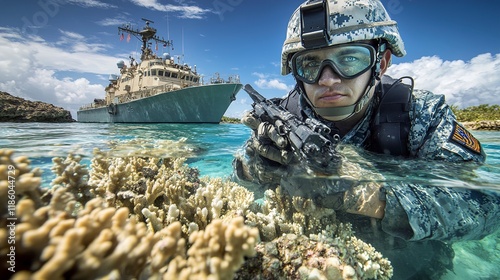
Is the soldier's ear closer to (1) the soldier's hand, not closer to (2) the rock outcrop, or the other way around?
(1) the soldier's hand

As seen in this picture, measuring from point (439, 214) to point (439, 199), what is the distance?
0.62 ft

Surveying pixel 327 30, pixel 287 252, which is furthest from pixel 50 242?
pixel 327 30

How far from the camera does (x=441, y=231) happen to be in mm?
2484

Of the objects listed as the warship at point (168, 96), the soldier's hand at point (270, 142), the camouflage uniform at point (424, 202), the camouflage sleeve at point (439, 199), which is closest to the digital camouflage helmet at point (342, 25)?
the camouflage uniform at point (424, 202)

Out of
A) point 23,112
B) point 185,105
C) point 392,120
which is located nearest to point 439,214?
point 392,120

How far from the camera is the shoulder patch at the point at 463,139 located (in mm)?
2686

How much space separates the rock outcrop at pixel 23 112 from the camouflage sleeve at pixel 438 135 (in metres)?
31.8

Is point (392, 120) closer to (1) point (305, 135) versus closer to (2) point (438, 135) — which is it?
(2) point (438, 135)

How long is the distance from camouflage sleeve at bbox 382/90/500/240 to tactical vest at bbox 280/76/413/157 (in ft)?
0.33

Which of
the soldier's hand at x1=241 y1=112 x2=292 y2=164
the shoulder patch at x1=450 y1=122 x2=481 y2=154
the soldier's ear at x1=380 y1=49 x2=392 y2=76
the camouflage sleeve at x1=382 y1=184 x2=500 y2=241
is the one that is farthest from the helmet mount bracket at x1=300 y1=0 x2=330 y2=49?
the camouflage sleeve at x1=382 y1=184 x2=500 y2=241

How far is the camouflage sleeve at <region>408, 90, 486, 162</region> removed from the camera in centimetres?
269

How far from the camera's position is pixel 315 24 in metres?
2.82

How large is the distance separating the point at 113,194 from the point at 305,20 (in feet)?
10.3

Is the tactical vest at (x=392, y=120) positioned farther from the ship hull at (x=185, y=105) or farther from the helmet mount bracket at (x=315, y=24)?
the ship hull at (x=185, y=105)
